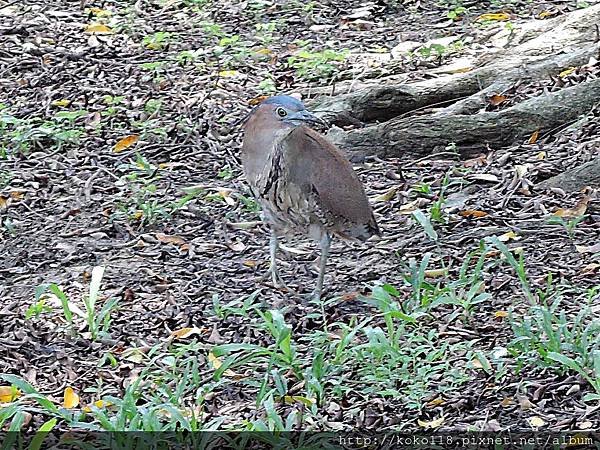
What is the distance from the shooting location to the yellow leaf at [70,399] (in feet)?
14.0

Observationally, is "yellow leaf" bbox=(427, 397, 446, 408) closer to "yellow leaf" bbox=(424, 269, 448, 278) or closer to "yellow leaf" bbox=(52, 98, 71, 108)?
"yellow leaf" bbox=(424, 269, 448, 278)

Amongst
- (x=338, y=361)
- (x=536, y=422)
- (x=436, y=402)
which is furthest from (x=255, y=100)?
(x=536, y=422)

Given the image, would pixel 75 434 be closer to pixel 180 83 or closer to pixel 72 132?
pixel 72 132

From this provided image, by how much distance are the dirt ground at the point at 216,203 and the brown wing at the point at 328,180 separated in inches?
13.0

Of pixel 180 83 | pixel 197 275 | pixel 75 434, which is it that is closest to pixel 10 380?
pixel 75 434

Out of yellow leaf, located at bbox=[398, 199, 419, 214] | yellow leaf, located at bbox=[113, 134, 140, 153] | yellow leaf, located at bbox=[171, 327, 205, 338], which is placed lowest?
yellow leaf, located at bbox=[113, 134, 140, 153]

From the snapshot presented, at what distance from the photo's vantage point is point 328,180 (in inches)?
195

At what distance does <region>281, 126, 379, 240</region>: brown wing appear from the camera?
4918 millimetres

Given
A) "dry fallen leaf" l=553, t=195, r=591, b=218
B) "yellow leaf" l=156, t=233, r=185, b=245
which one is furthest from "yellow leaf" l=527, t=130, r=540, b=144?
"yellow leaf" l=156, t=233, r=185, b=245

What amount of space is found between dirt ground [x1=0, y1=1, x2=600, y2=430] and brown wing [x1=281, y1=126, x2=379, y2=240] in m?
0.33

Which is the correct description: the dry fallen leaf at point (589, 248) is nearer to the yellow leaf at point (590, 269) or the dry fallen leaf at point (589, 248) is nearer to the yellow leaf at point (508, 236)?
the yellow leaf at point (590, 269)

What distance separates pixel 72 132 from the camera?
7164 mm

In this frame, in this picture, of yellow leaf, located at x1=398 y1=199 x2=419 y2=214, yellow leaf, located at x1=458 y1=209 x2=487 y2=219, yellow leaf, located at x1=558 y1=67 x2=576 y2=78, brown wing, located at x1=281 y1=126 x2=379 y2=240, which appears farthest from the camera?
yellow leaf, located at x1=558 y1=67 x2=576 y2=78

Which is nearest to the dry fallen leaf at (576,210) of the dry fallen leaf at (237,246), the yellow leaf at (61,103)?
the dry fallen leaf at (237,246)
